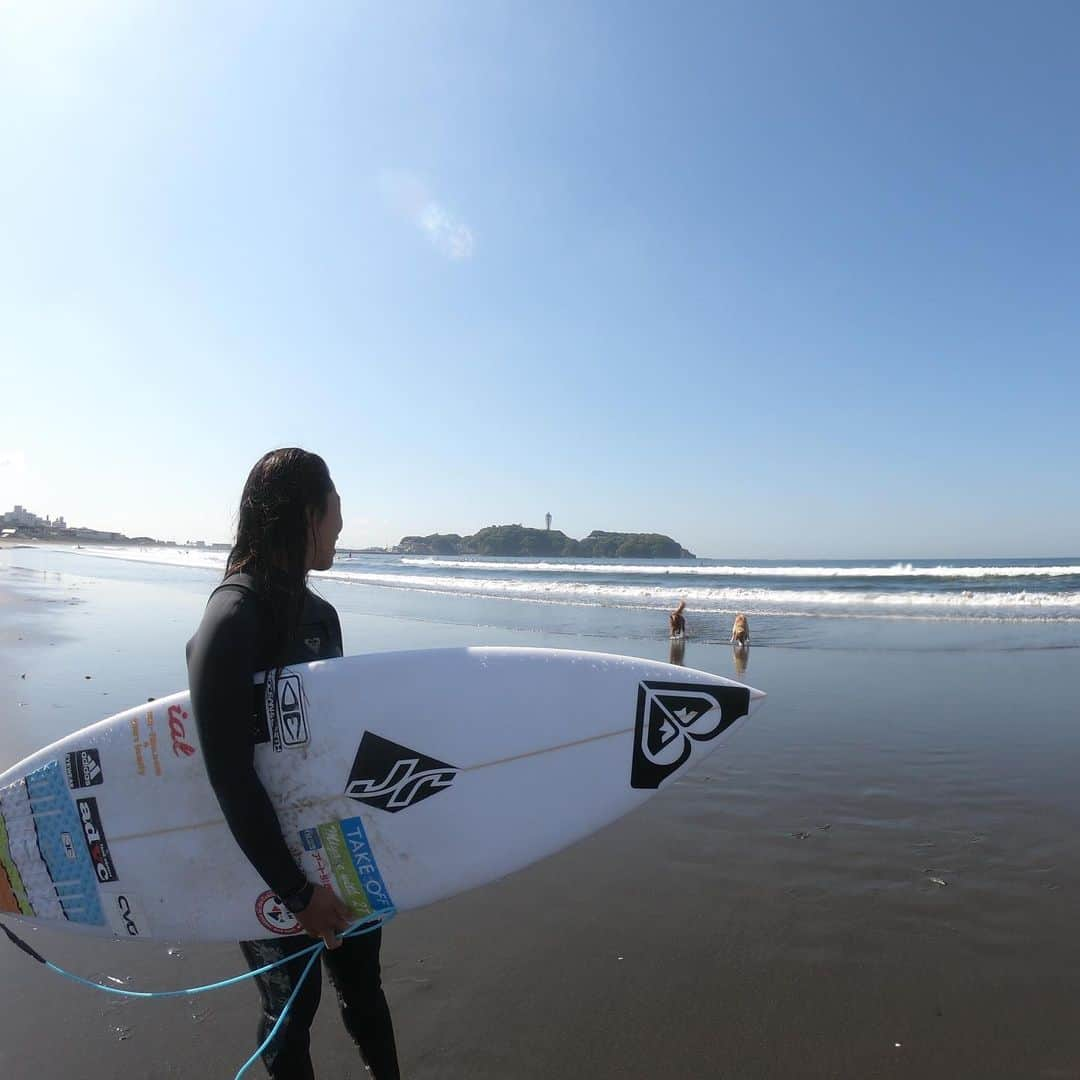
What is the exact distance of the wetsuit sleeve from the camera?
1422 mm

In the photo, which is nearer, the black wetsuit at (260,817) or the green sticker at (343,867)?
the black wetsuit at (260,817)

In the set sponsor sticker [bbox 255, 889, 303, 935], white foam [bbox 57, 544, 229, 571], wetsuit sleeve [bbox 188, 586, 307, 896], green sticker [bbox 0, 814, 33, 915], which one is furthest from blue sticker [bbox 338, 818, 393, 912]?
white foam [bbox 57, 544, 229, 571]

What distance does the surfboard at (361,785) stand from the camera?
183 cm

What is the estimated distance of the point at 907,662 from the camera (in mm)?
8961

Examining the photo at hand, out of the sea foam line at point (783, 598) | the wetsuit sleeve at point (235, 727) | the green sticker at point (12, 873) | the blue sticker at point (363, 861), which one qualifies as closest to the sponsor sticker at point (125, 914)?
the green sticker at point (12, 873)

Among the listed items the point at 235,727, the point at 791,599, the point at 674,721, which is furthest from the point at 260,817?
the point at 791,599

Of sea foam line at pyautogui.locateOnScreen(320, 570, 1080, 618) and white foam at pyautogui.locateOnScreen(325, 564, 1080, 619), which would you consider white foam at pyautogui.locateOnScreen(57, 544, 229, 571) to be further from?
white foam at pyautogui.locateOnScreen(325, 564, 1080, 619)

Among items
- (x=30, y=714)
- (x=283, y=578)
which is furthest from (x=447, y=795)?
(x=30, y=714)

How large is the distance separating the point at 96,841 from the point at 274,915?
616 mm

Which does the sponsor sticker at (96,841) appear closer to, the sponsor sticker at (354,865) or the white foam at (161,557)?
the sponsor sticker at (354,865)

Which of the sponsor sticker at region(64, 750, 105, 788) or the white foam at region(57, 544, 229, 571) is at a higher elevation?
the sponsor sticker at region(64, 750, 105, 788)

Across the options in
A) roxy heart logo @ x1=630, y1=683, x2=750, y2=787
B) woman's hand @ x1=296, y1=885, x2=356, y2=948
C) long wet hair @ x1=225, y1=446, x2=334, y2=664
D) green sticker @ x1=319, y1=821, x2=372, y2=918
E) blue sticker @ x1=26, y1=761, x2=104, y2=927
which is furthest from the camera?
roxy heart logo @ x1=630, y1=683, x2=750, y2=787

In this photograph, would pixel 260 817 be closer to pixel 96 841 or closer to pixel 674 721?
pixel 96 841

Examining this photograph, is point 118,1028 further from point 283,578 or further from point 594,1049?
point 283,578
